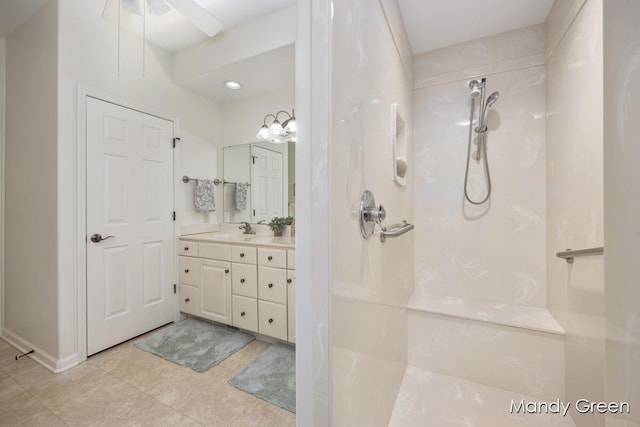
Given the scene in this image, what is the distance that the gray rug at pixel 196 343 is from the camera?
6.19 feet

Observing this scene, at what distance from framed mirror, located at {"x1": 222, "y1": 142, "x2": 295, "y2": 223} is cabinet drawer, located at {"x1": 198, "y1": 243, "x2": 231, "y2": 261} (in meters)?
0.59

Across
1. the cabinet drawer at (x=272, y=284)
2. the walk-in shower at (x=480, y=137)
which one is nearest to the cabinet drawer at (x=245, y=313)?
the cabinet drawer at (x=272, y=284)

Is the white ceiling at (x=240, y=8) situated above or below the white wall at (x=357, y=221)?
above

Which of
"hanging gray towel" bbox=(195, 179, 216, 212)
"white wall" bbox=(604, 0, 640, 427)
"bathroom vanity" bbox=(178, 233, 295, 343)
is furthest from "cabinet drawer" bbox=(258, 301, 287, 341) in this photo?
"white wall" bbox=(604, 0, 640, 427)

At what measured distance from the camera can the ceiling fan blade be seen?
179cm

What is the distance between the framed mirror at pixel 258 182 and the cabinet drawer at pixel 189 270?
0.65m

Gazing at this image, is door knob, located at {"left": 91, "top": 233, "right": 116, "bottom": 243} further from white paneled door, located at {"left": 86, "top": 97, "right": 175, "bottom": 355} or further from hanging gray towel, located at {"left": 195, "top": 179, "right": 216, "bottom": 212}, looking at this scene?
hanging gray towel, located at {"left": 195, "top": 179, "right": 216, "bottom": 212}

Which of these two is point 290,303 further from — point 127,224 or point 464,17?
point 464,17

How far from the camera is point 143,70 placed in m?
2.28

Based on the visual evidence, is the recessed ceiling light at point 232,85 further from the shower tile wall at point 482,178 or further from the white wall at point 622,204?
the white wall at point 622,204

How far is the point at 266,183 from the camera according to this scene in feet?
8.93

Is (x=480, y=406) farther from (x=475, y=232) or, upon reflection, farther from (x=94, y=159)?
(x=94, y=159)

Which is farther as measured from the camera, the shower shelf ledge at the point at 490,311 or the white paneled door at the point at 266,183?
the white paneled door at the point at 266,183

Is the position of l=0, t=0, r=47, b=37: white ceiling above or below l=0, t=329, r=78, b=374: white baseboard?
above
